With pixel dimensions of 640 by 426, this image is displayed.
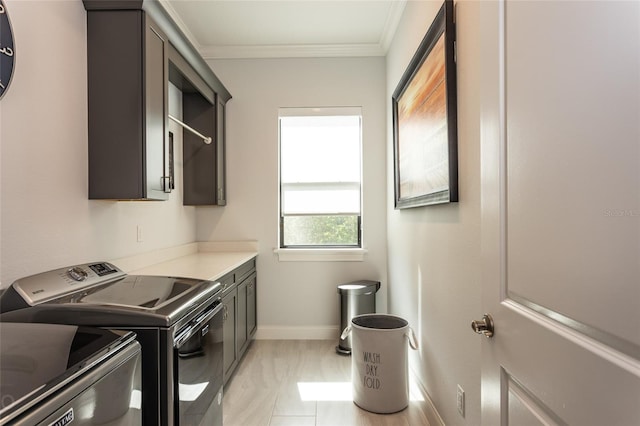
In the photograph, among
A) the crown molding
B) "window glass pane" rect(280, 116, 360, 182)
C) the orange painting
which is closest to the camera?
the orange painting

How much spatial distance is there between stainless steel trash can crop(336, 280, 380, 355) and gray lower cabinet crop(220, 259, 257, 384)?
80cm

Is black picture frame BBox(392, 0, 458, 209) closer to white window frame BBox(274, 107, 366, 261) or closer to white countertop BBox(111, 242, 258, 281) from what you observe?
white window frame BBox(274, 107, 366, 261)

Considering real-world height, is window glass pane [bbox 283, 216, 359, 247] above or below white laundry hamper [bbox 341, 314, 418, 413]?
above

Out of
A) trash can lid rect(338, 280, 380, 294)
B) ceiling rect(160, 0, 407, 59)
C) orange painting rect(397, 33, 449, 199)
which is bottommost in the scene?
trash can lid rect(338, 280, 380, 294)

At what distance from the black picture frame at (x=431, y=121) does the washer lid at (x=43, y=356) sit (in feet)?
4.79

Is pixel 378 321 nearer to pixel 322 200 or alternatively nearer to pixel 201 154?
pixel 322 200

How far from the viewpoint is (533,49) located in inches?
31.5

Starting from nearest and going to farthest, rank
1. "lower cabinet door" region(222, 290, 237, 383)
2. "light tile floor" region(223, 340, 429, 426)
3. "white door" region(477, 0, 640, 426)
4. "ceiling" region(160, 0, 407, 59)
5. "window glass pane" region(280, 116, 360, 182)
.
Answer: "white door" region(477, 0, 640, 426), "light tile floor" region(223, 340, 429, 426), "lower cabinet door" region(222, 290, 237, 383), "ceiling" region(160, 0, 407, 59), "window glass pane" region(280, 116, 360, 182)

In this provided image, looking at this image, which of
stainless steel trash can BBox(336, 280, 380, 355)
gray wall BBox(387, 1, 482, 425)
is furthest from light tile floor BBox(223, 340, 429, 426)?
gray wall BBox(387, 1, 482, 425)

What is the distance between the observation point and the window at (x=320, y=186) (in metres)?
3.86

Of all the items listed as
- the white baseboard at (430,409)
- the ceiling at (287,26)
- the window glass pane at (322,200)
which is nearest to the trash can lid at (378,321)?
the white baseboard at (430,409)

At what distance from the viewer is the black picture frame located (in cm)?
178

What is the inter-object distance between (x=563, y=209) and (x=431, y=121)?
1.47 metres

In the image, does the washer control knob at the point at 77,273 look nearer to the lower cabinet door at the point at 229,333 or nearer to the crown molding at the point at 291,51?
the lower cabinet door at the point at 229,333
